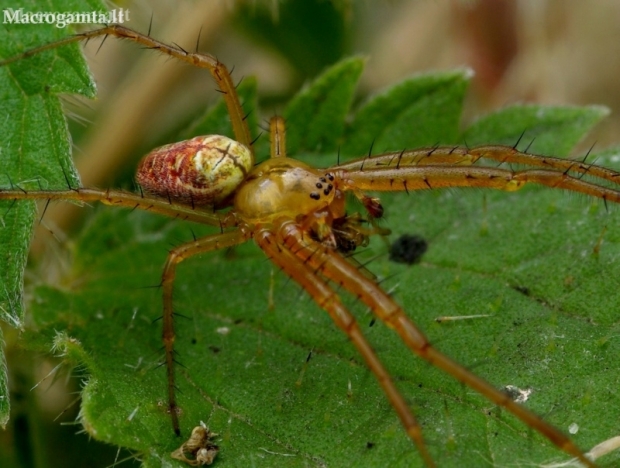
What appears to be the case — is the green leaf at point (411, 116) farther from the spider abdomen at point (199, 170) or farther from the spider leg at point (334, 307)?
the spider leg at point (334, 307)

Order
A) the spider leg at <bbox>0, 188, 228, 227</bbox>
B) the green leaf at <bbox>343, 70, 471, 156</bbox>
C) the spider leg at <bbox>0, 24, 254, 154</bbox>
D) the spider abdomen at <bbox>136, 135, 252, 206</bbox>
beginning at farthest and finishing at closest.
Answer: the green leaf at <bbox>343, 70, 471, 156</bbox>
the spider leg at <bbox>0, 24, 254, 154</bbox>
the spider abdomen at <bbox>136, 135, 252, 206</bbox>
the spider leg at <bbox>0, 188, 228, 227</bbox>

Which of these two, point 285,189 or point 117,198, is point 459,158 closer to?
point 285,189

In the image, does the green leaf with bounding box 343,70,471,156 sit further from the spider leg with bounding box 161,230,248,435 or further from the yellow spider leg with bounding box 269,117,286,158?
the spider leg with bounding box 161,230,248,435

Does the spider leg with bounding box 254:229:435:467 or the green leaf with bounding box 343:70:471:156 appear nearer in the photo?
the spider leg with bounding box 254:229:435:467

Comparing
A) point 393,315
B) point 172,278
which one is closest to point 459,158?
point 393,315

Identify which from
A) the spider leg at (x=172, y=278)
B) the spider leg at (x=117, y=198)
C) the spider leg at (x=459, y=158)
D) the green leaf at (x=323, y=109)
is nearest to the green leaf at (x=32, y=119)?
the spider leg at (x=117, y=198)

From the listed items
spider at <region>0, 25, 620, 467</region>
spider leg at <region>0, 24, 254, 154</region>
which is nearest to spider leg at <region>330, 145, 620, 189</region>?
spider at <region>0, 25, 620, 467</region>

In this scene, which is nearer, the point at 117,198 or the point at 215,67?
the point at 117,198
